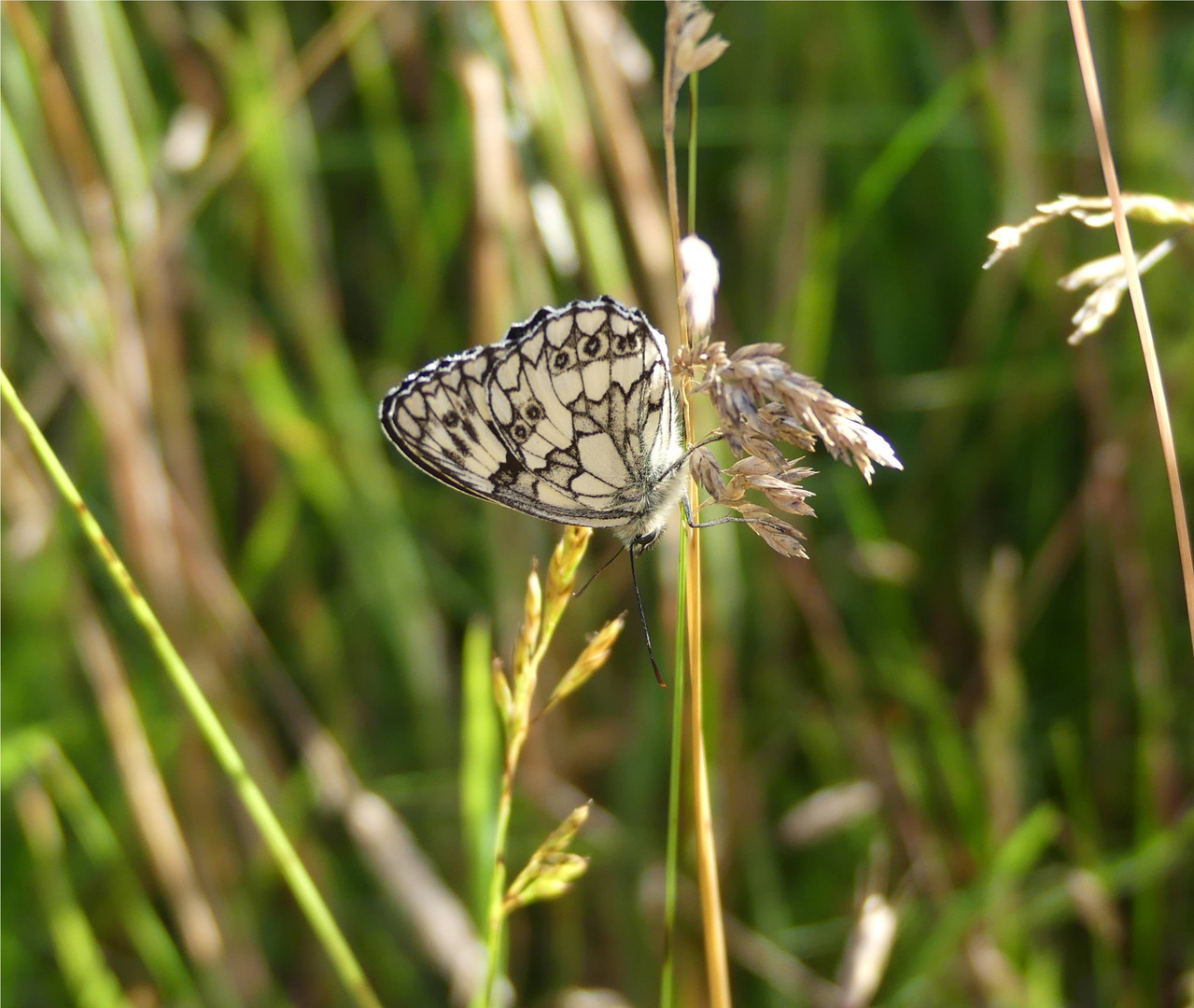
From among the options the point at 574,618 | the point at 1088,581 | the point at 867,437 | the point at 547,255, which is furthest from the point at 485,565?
the point at 867,437

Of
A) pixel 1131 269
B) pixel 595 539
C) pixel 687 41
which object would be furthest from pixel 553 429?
pixel 595 539

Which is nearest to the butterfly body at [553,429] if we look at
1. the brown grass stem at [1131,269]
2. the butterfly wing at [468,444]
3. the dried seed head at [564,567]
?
the butterfly wing at [468,444]

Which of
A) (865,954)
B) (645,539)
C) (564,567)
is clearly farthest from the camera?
(645,539)

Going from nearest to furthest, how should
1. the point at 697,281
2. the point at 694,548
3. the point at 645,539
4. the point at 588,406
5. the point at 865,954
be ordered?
the point at 697,281 → the point at 694,548 → the point at 865,954 → the point at 588,406 → the point at 645,539

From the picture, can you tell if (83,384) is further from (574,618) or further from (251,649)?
(574,618)

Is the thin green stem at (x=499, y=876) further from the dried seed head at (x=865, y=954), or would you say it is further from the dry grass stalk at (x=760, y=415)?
the dried seed head at (x=865, y=954)

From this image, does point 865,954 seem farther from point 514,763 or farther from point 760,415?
point 760,415
